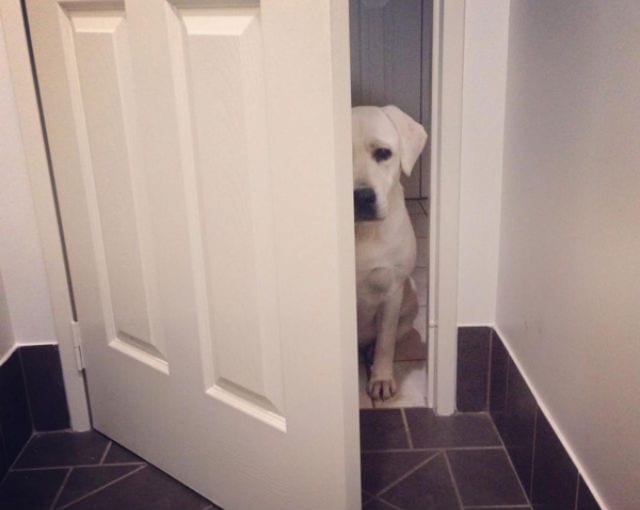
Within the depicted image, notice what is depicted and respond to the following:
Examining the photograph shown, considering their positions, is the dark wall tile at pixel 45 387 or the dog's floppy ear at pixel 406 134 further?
the dog's floppy ear at pixel 406 134

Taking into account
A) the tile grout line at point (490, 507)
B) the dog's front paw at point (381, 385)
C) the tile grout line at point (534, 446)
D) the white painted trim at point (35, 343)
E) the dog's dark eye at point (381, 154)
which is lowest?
the tile grout line at point (490, 507)

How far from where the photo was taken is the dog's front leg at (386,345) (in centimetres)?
156

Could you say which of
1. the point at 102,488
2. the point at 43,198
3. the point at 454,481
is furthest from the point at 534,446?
the point at 43,198

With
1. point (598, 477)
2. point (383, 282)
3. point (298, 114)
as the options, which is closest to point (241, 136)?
point (298, 114)

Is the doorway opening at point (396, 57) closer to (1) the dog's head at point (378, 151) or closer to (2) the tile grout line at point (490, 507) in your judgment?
(1) the dog's head at point (378, 151)

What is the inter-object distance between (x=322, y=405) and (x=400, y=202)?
779 mm

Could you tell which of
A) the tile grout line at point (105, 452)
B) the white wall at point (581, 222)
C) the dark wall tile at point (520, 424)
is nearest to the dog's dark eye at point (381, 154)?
the white wall at point (581, 222)

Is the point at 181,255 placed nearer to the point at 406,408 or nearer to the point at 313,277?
the point at 313,277

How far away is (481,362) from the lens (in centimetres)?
140

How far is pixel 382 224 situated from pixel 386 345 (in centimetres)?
31

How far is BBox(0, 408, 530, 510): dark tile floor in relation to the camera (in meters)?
1.17

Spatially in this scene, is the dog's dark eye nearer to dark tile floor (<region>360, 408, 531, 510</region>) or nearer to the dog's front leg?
the dog's front leg

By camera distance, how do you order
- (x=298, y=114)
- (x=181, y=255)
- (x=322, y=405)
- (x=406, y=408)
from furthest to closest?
(x=406, y=408) < (x=181, y=255) < (x=322, y=405) < (x=298, y=114)

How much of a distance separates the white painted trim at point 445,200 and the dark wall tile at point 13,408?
89cm
